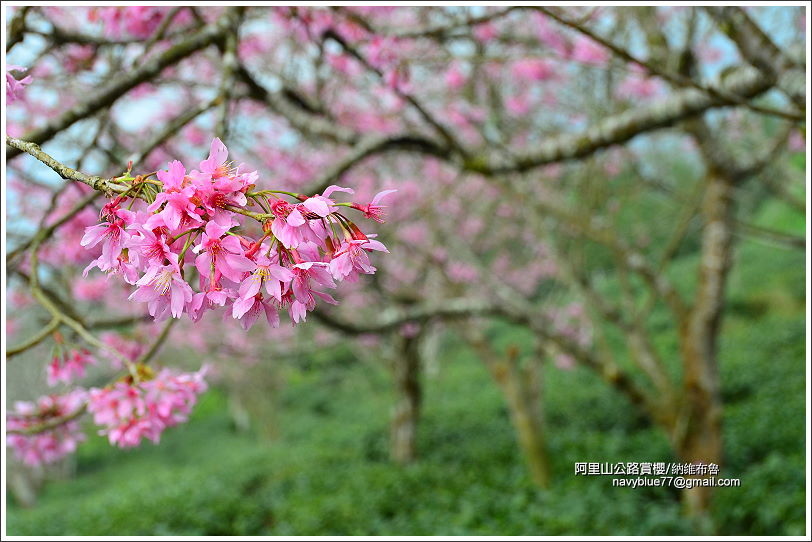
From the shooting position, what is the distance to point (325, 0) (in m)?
2.97

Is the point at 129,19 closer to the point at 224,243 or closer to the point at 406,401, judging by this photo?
the point at 224,243

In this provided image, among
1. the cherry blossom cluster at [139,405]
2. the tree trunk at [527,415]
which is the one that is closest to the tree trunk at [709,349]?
the tree trunk at [527,415]

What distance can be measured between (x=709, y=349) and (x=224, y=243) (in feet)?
13.0

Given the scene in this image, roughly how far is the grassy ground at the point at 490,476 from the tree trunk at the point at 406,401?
0.84ft

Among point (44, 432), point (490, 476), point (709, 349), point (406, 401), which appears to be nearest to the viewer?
point (44, 432)

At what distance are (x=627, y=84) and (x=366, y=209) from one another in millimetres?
6671

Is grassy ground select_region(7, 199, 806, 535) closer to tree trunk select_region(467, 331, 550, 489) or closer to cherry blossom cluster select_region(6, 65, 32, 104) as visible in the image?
tree trunk select_region(467, 331, 550, 489)

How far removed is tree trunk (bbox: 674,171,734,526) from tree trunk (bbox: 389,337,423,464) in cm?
339

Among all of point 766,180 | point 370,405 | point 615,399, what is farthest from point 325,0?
point 370,405

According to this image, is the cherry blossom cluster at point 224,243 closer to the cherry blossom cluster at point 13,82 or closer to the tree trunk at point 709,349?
the cherry blossom cluster at point 13,82

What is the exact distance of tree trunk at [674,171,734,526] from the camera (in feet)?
13.3

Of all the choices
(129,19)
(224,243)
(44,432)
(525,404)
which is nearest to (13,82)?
(224,243)

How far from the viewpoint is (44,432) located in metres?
2.25

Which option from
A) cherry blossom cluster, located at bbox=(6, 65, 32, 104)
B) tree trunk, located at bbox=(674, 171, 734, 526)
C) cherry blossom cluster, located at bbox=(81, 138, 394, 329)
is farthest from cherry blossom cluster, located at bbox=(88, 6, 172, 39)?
tree trunk, located at bbox=(674, 171, 734, 526)
